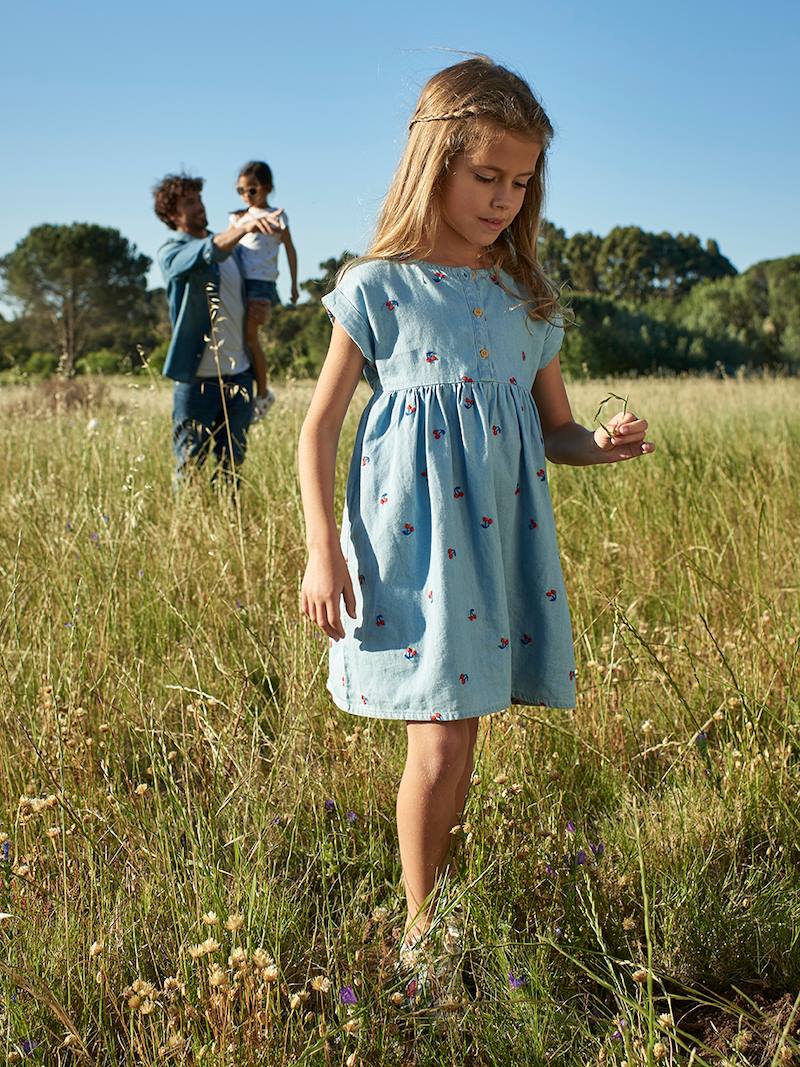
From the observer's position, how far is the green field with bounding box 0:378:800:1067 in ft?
4.41

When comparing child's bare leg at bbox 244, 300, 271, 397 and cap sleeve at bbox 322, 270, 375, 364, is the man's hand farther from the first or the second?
cap sleeve at bbox 322, 270, 375, 364

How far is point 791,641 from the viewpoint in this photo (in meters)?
2.38

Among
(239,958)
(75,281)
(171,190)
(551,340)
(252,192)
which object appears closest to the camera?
(239,958)

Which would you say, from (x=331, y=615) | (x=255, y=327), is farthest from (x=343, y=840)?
(x=255, y=327)

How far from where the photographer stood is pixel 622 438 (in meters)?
1.62

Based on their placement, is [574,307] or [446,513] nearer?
[446,513]

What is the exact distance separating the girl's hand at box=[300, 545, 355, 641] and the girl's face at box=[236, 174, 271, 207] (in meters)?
4.07

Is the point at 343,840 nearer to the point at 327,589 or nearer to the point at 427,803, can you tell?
the point at 427,803

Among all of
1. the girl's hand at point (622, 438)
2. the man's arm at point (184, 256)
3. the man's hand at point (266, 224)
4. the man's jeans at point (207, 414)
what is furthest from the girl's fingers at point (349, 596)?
the man's arm at point (184, 256)

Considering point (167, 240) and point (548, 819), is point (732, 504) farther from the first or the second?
point (167, 240)

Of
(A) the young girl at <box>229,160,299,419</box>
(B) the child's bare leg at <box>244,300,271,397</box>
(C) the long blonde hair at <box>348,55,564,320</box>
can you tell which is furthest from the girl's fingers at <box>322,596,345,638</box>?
(B) the child's bare leg at <box>244,300,271,397</box>

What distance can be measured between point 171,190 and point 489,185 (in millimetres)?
3442

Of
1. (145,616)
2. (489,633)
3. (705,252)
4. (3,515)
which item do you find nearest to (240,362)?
(3,515)

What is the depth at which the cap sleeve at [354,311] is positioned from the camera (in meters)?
1.62
